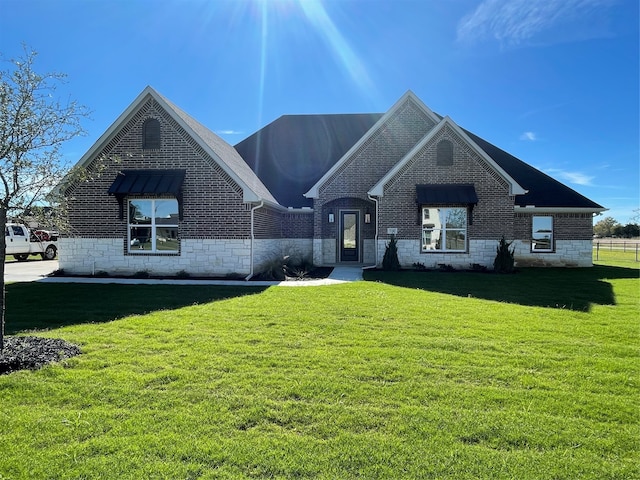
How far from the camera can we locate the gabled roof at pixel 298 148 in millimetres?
19688

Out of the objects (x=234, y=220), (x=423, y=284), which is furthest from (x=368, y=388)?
(x=234, y=220)

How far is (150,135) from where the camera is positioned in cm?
1365

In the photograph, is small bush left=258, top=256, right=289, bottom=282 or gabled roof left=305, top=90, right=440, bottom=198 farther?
gabled roof left=305, top=90, right=440, bottom=198

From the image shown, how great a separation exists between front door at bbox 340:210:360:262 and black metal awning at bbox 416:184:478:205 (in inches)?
149

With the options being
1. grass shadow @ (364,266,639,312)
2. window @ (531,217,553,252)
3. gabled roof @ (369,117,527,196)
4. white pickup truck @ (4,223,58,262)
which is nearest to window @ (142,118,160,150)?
gabled roof @ (369,117,527,196)

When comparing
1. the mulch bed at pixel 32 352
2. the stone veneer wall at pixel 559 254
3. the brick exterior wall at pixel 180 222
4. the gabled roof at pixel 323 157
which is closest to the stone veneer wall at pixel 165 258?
the brick exterior wall at pixel 180 222

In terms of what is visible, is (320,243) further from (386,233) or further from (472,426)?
(472,426)

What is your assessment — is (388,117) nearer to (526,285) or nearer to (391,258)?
(391,258)

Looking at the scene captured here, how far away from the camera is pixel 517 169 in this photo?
1997cm

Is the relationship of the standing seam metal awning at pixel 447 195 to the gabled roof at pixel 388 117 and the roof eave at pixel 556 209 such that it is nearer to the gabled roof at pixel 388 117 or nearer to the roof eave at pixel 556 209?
the roof eave at pixel 556 209

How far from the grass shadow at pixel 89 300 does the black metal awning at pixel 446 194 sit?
26.0 ft

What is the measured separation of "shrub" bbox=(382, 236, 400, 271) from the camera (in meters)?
15.4

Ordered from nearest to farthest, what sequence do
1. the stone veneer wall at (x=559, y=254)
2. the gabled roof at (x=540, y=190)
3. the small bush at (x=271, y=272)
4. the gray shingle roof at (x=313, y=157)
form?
the small bush at (x=271, y=272) < the gabled roof at (x=540, y=190) < the stone veneer wall at (x=559, y=254) < the gray shingle roof at (x=313, y=157)

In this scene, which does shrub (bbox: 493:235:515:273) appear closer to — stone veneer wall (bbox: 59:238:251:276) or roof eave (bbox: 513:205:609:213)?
roof eave (bbox: 513:205:609:213)
